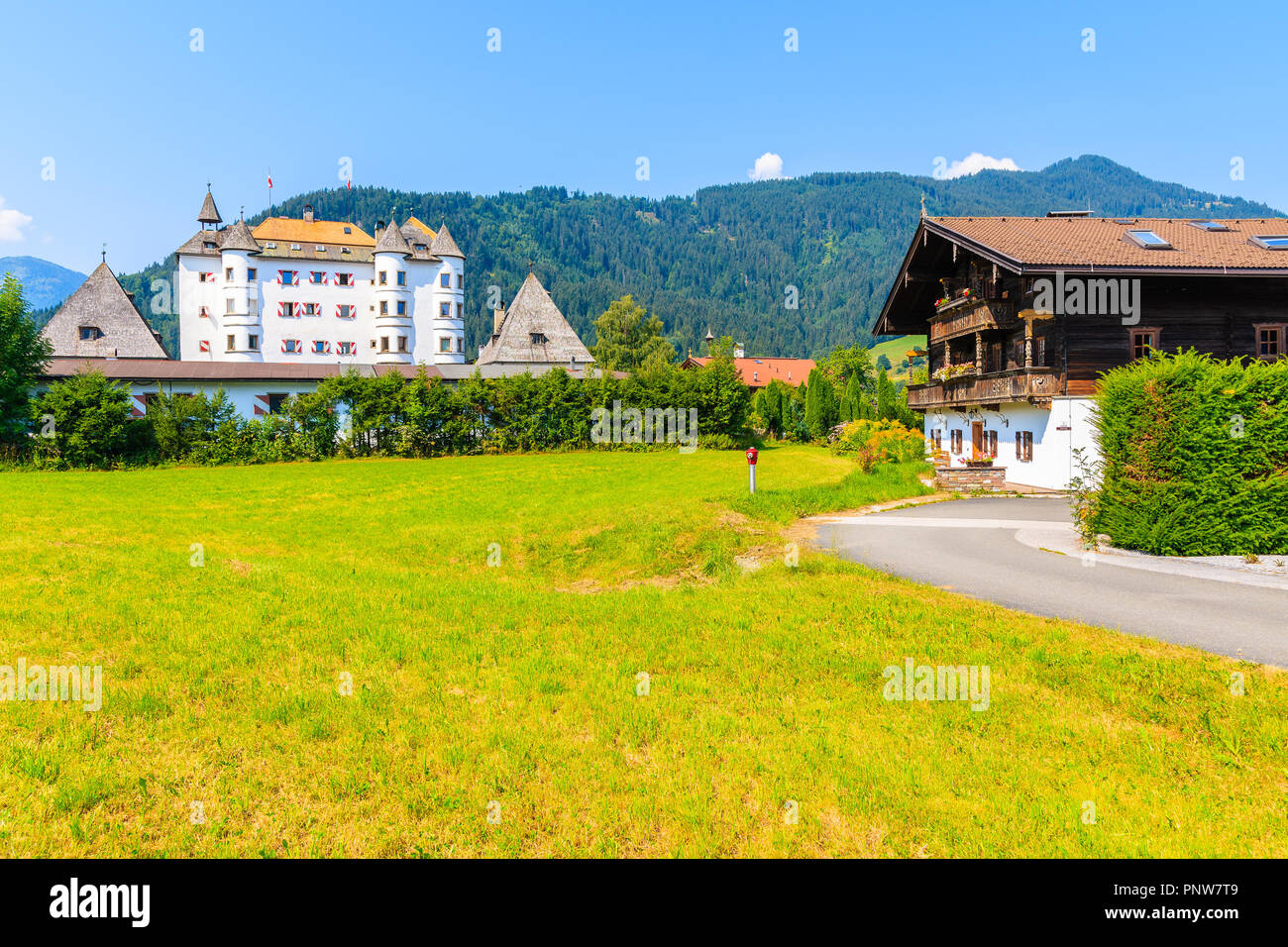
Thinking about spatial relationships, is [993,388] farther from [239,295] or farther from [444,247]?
[239,295]

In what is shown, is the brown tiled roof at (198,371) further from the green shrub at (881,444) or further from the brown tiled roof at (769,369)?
the brown tiled roof at (769,369)

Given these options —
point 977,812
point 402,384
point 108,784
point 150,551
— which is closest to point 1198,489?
point 977,812

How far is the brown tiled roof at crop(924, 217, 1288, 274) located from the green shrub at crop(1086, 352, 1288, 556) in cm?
1416

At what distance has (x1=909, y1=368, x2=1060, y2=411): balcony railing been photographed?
2597 centimetres

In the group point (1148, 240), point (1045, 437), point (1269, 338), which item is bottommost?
point (1045, 437)

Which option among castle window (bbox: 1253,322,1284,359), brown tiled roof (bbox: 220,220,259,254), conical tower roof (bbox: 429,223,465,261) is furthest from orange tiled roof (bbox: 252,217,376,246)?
castle window (bbox: 1253,322,1284,359)

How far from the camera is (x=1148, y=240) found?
1113 inches

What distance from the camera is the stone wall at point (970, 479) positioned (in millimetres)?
24516

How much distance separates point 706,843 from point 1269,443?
43.8ft

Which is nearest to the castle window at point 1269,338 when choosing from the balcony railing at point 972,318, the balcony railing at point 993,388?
the balcony railing at point 993,388

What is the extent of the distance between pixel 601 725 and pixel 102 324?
2881 inches

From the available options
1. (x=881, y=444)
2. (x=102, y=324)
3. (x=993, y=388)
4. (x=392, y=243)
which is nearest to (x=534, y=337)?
(x=392, y=243)

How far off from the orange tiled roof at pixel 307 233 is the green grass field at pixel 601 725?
220 feet

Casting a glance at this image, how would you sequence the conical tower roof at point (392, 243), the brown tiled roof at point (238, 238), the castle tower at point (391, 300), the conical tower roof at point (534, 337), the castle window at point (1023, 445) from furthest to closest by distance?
the conical tower roof at point (392, 243) < the castle tower at point (391, 300) < the conical tower roof at point (534, 337) < the brown tiled roof at point (238, 238) < the castle window at point (1023, 445)
